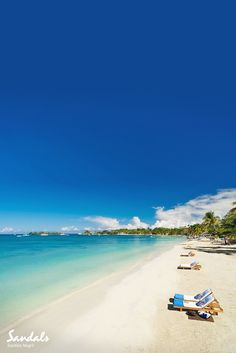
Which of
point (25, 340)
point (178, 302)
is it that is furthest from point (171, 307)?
point (25, 340)

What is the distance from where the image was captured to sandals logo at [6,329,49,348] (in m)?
7.32

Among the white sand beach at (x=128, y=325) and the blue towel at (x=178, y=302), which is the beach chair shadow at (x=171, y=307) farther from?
the blue towel at (x=178, y=302)

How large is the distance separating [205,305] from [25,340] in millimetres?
6292

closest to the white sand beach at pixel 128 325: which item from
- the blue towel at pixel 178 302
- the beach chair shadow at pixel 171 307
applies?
the beach chair shadow at pixel 171 307

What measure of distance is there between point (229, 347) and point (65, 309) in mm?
6575

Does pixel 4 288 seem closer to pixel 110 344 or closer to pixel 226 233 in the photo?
pixel 110 344

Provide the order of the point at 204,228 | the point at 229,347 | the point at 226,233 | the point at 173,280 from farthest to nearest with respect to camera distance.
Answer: the point at 204,228
the point at 226,233
the point at 173,280
the point at 229,347

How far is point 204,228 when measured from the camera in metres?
122

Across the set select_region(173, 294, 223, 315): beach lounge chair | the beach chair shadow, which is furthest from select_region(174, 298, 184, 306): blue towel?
the beach chair shadow

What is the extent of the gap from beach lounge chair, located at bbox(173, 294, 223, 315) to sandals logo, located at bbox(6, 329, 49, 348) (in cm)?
496

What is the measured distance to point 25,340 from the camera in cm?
774

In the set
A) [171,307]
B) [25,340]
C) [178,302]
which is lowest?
[25,340]

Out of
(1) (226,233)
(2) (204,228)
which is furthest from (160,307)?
(2) (204,228)

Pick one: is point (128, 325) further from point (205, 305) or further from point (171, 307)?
point (205, 305)
